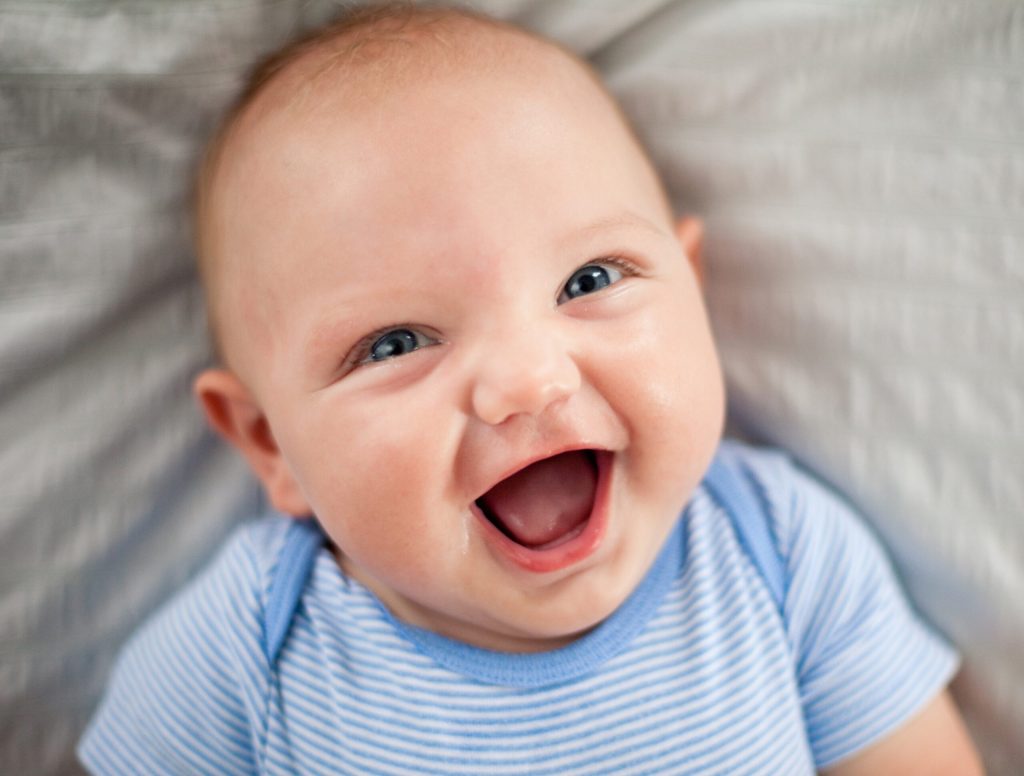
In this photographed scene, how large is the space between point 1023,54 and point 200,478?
1.09 meters

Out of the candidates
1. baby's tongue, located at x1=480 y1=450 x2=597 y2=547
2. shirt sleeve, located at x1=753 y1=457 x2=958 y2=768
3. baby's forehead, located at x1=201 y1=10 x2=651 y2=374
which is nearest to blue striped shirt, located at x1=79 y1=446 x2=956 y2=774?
shirt sleeve, located at x1=753 y1=457 x2=958 y2=768

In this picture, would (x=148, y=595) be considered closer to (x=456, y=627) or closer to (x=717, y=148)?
(x=456, y=627)

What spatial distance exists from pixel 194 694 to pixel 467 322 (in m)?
0.55

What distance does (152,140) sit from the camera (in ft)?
3.75

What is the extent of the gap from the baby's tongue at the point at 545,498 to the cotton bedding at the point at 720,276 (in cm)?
33

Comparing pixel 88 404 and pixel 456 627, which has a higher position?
pixel 88 404

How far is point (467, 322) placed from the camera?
2.86 ft

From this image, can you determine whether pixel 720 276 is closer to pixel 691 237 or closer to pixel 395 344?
pixel 691 237

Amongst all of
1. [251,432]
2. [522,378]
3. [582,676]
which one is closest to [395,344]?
[522,378]

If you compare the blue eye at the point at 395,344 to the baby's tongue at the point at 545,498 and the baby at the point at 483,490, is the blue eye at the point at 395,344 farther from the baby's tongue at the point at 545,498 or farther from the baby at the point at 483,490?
the baby's tongue at the point at 545,498

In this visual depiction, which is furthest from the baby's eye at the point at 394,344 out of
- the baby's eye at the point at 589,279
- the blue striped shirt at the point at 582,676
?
the blue striped shirt at the point at 582,676

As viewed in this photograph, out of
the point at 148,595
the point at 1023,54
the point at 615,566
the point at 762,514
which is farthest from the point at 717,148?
the point at 148,595

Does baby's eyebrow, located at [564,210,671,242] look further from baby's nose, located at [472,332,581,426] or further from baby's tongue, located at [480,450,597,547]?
baby's tongue, located at [480,450,597,547]

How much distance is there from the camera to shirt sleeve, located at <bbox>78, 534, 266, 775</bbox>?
1067 millimetres
